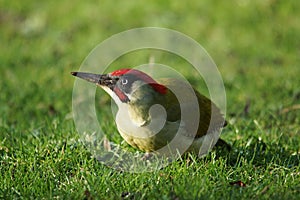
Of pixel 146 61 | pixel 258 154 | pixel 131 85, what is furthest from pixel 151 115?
pixel 146 61

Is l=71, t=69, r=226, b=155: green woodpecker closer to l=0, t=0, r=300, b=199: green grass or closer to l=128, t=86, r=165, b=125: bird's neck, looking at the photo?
l=128, t=86, r=165, b=125: bird's neck

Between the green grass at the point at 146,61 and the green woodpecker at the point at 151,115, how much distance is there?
17 cm

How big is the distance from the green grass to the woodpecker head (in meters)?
0.52

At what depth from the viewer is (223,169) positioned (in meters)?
4.01

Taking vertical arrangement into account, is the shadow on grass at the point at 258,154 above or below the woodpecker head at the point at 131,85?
below

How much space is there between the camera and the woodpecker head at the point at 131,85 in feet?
13.8

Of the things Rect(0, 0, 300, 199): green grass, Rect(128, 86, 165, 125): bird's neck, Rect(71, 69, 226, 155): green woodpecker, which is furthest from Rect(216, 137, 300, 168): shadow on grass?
Rect(128, 86, 165, 125): bird's neck

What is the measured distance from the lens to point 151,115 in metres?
Answer: 4.20

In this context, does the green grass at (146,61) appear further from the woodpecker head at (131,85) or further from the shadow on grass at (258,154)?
the woodpecker head at (131,85)

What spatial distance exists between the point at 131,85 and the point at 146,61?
384 cm

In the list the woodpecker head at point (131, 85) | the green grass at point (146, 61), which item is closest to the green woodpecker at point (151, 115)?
the woodpecker head at point (131, 85)

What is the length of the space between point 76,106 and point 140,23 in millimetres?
3511

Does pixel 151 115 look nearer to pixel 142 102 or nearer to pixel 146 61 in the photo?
pixel 142 102

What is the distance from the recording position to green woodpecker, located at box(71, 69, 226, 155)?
4.17m
